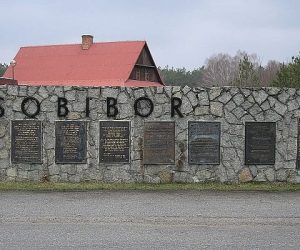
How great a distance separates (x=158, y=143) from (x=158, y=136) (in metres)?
0.17

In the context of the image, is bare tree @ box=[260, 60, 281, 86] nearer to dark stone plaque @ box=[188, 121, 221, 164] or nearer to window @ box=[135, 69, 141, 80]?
window @ box=[135, 69, 141, 80]

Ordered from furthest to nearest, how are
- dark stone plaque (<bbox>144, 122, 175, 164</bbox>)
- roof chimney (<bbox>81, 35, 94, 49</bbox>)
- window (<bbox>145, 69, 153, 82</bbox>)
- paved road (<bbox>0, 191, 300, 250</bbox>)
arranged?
window (<bbox>145, 69, 153, 82</bbox>), roof chimney (<bbox>81, 35, 94, 49</bbox>), dark stone plaque (<bbox>144, 122, 175, 164</bbox>), paved road (<bbox>0, 191, 300, 250</bbox>)

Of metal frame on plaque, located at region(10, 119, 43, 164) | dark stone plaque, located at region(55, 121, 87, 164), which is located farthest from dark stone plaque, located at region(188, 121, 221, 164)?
metal frame on plaque, located at region(10, 119, 43, 164)

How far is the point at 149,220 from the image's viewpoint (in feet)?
25.4

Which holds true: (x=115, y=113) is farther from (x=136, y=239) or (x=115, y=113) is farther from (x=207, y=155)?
(x=136, y=239)

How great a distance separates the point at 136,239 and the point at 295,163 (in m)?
6.58

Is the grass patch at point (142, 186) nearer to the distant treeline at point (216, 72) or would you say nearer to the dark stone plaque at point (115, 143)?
the dark stone plaque at point (115, 143)

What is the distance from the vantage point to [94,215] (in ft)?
26.4

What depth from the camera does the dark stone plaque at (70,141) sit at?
1186 cm

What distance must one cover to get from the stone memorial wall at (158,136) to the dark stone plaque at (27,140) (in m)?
0.02

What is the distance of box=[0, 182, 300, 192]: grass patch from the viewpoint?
10922mm

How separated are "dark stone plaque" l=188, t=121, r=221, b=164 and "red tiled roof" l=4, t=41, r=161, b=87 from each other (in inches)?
1083

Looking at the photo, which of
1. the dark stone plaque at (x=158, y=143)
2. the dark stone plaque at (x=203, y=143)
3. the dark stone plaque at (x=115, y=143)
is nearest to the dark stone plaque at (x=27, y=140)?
the dark stone plaque at (x=115, y=143)

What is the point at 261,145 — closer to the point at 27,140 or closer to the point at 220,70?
the point at 27,140
